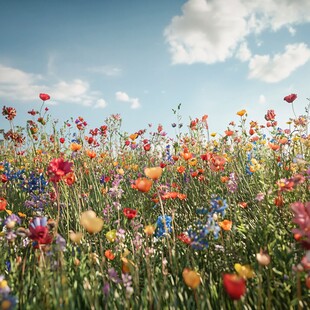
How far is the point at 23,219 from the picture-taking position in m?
3.40

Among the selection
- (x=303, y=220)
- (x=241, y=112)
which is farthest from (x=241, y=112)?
(x=303, y=220)

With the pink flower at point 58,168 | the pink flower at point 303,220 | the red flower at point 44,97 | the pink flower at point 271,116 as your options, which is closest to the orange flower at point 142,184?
the pink flower at point 58,168

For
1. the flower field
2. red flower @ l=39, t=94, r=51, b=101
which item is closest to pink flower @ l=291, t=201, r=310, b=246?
the flower field

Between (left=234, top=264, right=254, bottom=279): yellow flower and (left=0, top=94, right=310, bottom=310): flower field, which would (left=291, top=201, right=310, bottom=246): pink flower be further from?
(left=234, top=264, right=254, bottom=279): yellow flower

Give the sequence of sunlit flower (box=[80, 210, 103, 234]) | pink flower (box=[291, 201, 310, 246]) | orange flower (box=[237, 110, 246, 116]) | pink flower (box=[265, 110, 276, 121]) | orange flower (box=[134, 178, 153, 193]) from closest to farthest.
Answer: pink flower (box=[291, 201, 310, 246])
sunlit flower (box=[80, 210, 103, 234])
orange flower (box=[134, 178, 153, 193])
pink flower (box=[265, 110, 276, 121])
orange flower (box=[237, 110, 246, 116])

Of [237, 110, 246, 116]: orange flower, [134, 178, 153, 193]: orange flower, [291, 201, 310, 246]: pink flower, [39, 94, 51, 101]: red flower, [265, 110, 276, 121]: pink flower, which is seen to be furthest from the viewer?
[237, 110, 246, 116]: orange flower

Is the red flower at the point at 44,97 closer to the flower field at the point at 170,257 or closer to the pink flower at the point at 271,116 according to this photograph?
the flower field at the point at 170,257

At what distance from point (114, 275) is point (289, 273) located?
1.03 meters

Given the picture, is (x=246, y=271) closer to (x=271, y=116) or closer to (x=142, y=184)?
(x=142, y=184)

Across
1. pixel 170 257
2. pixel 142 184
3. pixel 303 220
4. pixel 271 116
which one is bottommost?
pixel 170 257

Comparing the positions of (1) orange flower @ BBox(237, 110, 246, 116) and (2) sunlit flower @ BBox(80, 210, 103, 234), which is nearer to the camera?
(2) sunlit flower @ BBox(80, 210, 103, 234)

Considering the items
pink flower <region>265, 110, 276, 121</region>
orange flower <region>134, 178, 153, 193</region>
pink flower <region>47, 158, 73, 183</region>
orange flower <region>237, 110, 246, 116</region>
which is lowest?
orange flower <region>134, 178, 153, 193</region>

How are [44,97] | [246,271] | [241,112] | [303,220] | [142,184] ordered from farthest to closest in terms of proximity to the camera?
[241,112] → [44,97] → [142,184] → [246,271] → [303,220]

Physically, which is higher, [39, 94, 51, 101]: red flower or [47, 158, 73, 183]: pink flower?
[39, 94, 51, 101]: red flower
